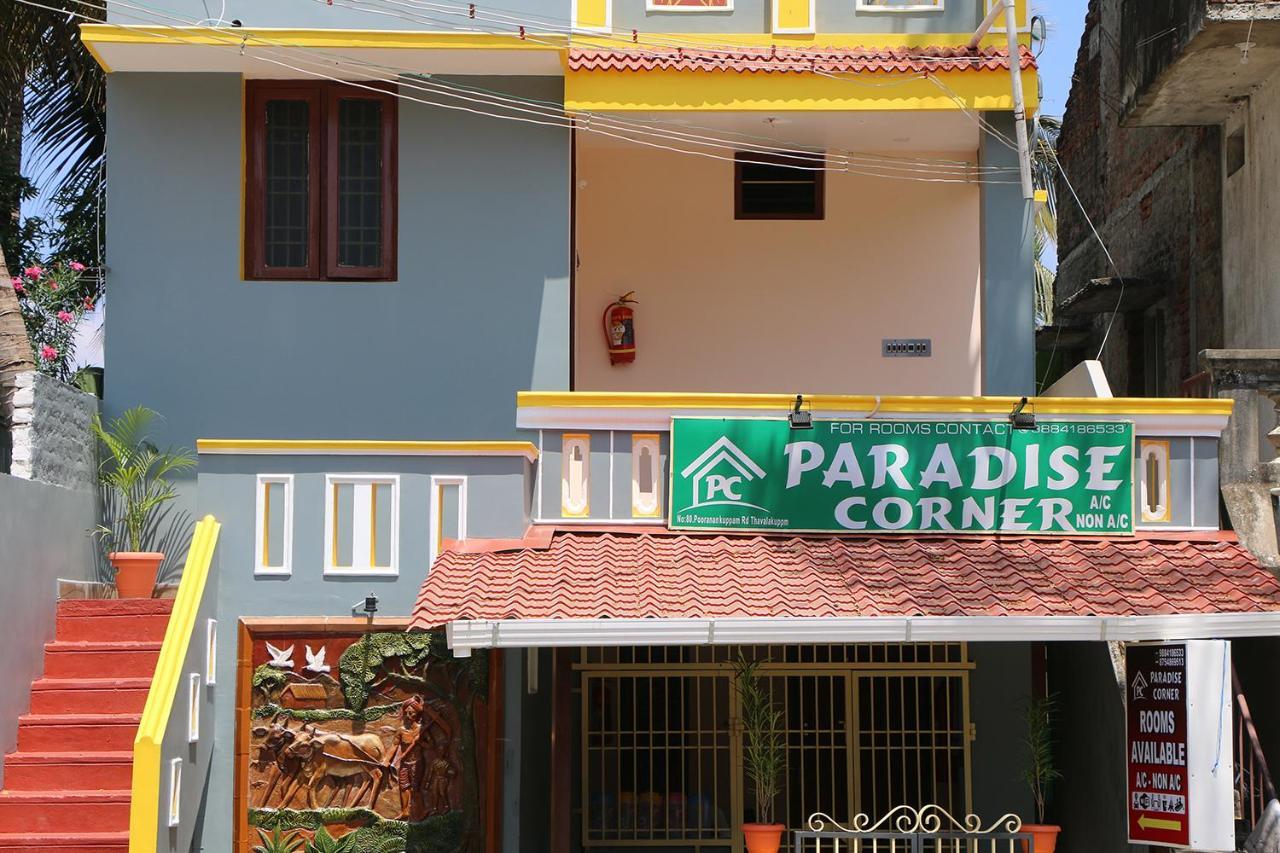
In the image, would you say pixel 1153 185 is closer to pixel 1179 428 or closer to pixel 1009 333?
pixel 1009 333

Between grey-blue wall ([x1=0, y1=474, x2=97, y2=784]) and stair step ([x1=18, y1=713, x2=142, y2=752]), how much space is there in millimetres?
96

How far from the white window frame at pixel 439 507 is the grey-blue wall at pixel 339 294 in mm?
1979

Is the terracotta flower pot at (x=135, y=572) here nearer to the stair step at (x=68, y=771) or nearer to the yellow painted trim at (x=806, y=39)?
the stair step at (x=68, y=771)

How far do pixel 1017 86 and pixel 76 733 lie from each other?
865 centimetres

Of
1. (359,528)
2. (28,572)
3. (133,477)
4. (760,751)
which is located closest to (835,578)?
(760,751)

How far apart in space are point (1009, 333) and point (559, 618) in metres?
5.57

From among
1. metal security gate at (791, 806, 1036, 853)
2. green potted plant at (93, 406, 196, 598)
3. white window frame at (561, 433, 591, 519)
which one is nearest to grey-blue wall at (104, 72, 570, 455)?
green potted plant at (93, 406, 196, 598)

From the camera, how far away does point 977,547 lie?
11930 mm

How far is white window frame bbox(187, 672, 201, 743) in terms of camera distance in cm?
1124

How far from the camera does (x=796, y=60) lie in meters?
14.0

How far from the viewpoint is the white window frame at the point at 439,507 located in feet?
39.2

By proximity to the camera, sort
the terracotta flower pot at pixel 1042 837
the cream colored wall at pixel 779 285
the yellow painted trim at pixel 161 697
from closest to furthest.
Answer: the yellow painted trim at pixel 161 697
the terracotta flower pot at pixel 1042 837
the cream colored wall at pixel 779 285

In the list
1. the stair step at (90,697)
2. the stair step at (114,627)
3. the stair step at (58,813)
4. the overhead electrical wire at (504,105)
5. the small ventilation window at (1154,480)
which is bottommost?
the stair step at (58,813)

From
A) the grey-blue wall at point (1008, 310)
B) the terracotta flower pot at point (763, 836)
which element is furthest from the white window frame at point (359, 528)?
the grey-blue wall at point (1008, 310)
